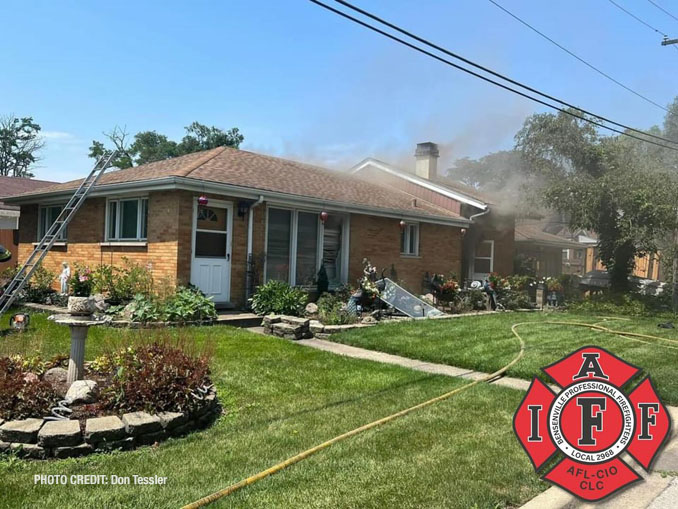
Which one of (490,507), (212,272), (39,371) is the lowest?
(490,507)

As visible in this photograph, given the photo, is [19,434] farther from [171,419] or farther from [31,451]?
[171,419]

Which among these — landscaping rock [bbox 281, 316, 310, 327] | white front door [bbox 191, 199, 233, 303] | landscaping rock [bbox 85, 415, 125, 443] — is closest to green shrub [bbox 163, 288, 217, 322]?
white front door [bbox 191, 199, 233, 303]

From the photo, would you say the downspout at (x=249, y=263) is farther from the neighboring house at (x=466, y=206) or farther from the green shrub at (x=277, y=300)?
the neighboring house at (x=466, y=206)

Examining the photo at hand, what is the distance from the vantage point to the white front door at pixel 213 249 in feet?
36.5

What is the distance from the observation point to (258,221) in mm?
12078

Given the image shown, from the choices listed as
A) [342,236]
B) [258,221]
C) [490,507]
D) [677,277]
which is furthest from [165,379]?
[677,277]

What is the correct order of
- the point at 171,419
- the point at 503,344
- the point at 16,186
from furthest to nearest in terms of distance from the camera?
the point at 16,186 < the point at 503,344 < the point at 171,419

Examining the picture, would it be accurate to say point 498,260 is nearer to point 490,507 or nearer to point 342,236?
point 342,236

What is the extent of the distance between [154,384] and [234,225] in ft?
24.1

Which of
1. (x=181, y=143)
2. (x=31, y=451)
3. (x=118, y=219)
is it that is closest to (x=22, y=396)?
(x=31, y=451)

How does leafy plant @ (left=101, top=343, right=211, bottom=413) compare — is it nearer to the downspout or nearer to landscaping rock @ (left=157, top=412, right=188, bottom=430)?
landscaping rock @ (left=157, top=412, right=188, bottom=430)

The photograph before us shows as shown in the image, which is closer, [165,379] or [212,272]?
[165,379]

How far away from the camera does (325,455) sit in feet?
13.5

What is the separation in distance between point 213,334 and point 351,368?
2828mm
